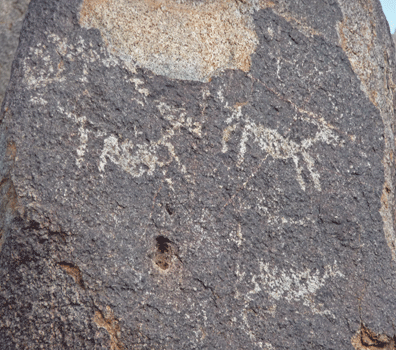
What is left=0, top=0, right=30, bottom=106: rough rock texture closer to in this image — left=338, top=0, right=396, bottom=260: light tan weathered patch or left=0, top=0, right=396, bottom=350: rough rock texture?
left=0, top=0, right=396, bottom=350: rough rock texture

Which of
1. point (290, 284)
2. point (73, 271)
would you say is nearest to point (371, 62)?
point (290, 284)

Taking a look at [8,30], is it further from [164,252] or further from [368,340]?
[368,340]

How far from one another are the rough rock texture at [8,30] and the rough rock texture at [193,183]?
57cm

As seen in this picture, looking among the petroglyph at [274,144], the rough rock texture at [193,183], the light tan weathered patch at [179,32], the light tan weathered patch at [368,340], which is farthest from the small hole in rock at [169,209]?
the light tan weathered patch at [368,340]

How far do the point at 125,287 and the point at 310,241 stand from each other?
46 cm

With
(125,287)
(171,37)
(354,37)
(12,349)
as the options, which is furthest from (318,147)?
(12,349)

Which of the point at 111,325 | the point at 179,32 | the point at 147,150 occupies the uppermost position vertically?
the point at 179,32

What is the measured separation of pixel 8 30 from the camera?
1538 millimetres

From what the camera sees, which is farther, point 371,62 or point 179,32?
point 371,62

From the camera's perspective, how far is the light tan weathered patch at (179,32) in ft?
3.39

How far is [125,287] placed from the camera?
0.91 meters

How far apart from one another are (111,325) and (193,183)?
37cm

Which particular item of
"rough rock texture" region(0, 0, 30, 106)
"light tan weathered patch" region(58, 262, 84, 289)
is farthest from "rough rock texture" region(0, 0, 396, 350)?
"rough rock texture" region(0, 0, 30, 106)

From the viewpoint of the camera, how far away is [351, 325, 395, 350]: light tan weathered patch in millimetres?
1001
